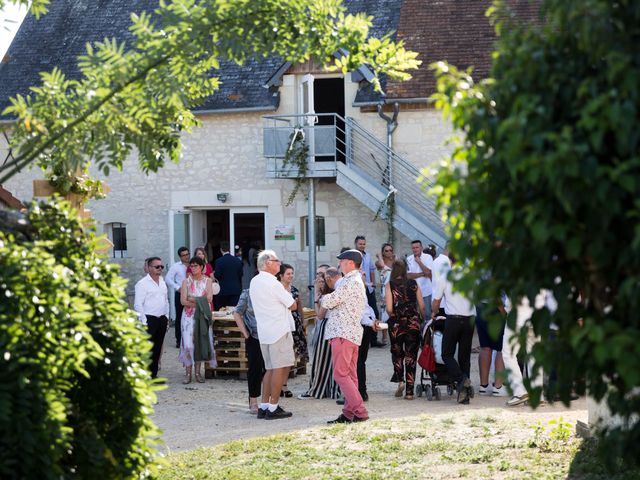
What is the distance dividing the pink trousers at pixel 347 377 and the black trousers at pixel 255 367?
3.40 ft

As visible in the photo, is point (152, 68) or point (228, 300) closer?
point (152, 68)

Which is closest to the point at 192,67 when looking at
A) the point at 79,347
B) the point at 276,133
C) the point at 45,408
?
the point at 79,347

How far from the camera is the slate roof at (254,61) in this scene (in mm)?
21391

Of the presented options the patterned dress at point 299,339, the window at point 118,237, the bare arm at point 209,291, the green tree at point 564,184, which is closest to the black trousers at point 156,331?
the bare arm at point 209,291

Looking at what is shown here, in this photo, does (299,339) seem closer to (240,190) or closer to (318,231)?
(318,231)

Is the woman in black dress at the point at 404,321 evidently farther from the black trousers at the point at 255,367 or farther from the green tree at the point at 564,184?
the green tree at the point at 564,184

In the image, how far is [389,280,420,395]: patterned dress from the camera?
12.0m

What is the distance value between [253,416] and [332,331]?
57.7 inches

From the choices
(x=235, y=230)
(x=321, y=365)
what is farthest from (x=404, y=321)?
(x=235, y=230)

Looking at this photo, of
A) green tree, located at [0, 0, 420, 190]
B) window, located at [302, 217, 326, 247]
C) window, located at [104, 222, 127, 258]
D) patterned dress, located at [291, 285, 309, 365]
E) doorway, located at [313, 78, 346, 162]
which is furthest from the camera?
doorway, located at [313, 78, 346, 162]

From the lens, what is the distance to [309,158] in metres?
21.1

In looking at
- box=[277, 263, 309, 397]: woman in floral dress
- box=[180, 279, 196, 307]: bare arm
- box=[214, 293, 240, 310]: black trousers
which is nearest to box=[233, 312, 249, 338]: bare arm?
box=[277, 263, 309, 397]: woman in floral dress

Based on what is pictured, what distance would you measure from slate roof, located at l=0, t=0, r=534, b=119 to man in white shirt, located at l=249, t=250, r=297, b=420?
11.2 meters

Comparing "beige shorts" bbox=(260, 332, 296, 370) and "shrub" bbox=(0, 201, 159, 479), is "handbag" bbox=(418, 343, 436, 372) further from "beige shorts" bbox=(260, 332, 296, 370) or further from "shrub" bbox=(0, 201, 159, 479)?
"shrub" bbox=(0, 201, 159, 479)
